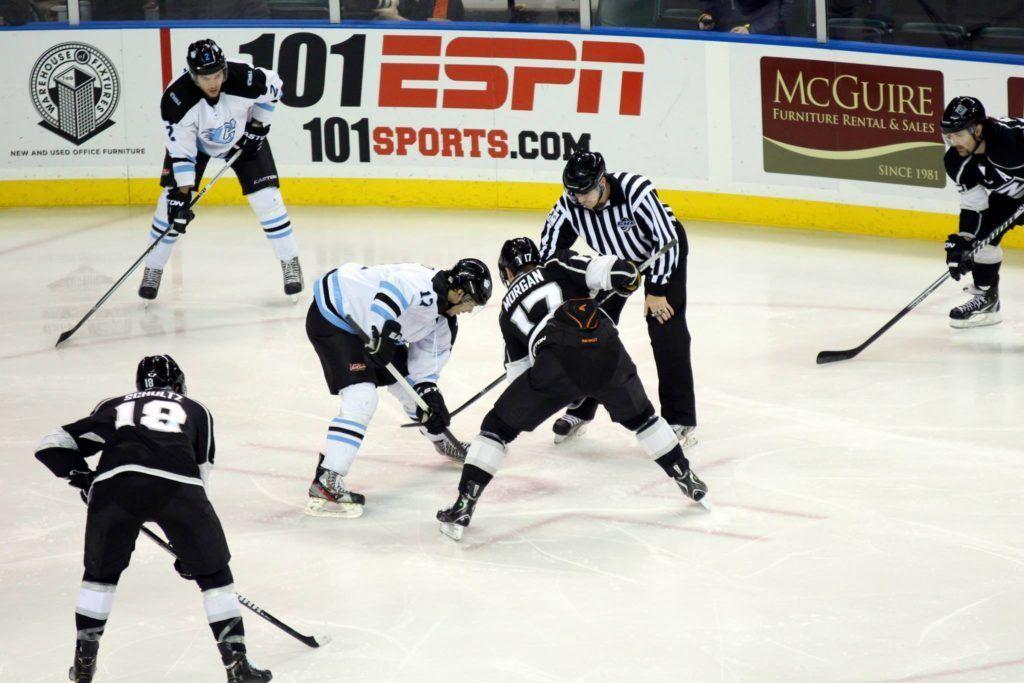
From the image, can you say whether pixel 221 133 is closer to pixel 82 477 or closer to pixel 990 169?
pixel 990 169

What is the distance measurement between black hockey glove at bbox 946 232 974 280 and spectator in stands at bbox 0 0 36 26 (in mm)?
6116

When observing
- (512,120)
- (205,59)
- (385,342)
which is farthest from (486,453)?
(512,120)

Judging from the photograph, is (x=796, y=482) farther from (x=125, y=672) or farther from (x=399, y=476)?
(x=125, y=672)

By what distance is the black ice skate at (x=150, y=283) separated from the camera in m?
7.27

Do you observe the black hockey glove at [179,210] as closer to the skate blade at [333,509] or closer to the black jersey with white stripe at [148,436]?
the skate blade at [333,509]

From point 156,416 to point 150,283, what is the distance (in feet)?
13.5

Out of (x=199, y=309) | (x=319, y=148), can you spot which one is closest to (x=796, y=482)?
(x=199, y=309)

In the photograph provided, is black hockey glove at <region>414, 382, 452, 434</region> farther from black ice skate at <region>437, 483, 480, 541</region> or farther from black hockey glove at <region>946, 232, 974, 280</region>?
black hockey glove at <region>946, 232, 974, 280</region>

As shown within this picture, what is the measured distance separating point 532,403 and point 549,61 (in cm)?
502

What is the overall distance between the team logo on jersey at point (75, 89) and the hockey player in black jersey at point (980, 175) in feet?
18.0

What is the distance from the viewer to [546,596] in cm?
396

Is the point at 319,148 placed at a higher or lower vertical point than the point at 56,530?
higher

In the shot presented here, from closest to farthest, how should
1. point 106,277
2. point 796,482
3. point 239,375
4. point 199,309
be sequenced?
point 796,482, point 239,375, point 199,309, point 106,277

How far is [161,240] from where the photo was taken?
7203 mm
